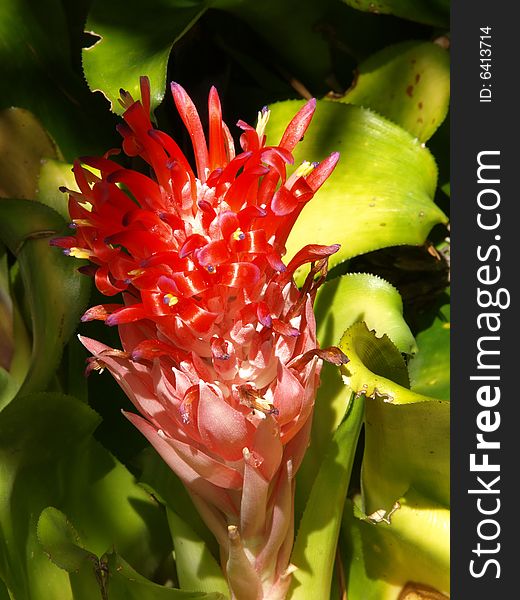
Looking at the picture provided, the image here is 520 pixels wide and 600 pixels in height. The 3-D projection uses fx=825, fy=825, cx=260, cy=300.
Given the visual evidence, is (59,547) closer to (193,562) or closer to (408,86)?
(193,562)

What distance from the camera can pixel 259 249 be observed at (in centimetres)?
Result: 77

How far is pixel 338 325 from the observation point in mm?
1050

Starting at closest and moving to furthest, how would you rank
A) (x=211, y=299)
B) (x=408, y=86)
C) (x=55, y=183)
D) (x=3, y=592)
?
(x=211, y=299) → (x=3, y=592) → (x=55, y=183) → (x=408, y=86)

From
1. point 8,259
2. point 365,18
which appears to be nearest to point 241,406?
point 8,259

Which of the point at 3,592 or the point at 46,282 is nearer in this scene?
the point at 3,592

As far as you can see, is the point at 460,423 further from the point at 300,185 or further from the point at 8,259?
the point at 8,259

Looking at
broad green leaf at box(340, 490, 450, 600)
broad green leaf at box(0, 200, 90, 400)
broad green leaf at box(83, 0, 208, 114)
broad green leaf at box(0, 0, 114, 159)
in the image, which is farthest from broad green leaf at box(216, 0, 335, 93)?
broad green leaf at box(340, 490, 450, 600)

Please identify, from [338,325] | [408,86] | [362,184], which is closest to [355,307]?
[338,325]

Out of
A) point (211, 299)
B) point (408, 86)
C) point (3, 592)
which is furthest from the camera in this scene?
point (408, 86)

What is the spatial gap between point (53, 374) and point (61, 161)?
0.31m

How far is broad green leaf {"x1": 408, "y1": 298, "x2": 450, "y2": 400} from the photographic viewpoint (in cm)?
119

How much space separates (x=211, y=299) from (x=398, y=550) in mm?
407

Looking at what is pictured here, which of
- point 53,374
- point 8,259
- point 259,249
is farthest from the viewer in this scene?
point 8,259

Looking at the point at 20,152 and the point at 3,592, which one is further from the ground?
the point at 20,152
